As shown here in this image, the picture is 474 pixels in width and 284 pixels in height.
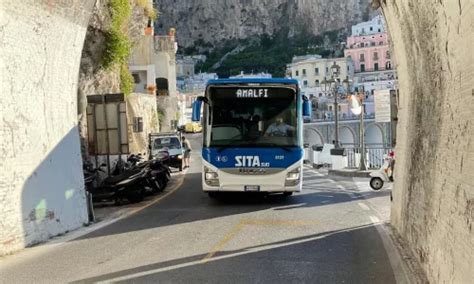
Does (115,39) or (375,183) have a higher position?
(115,39)

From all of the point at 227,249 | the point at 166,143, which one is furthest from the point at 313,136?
the point at 227,249

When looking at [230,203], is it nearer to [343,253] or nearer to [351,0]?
[343,253]

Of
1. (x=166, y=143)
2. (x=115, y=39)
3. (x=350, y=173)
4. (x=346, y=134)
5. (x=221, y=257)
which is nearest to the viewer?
(x=221, y=257)

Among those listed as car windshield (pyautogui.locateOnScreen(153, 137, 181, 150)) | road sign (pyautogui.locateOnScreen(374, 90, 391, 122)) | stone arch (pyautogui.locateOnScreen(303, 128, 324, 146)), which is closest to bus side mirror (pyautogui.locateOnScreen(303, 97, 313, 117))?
road sign (pyautogui.locateOnScreen(374, 90, 391, 122))

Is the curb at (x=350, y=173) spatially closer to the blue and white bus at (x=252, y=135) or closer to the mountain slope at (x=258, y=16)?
the blue and white bus at (x=252, y=135)

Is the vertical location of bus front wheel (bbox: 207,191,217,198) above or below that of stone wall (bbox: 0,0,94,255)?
below

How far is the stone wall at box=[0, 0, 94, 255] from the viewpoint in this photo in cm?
826

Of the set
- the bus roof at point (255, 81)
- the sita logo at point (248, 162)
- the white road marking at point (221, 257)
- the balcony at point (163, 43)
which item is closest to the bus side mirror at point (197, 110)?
the bus roof at point (255, 81)

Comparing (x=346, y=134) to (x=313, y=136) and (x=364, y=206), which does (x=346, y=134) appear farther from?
(x=364, y=206)

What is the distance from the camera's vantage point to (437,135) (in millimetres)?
5906

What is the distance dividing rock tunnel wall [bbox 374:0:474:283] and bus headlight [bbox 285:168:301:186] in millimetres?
4067

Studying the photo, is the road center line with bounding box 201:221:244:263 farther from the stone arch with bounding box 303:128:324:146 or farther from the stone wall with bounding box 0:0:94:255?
the stone arch with bounding box 303:128:324:146

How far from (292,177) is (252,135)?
1.34m

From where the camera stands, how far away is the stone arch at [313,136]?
83.7 metres
